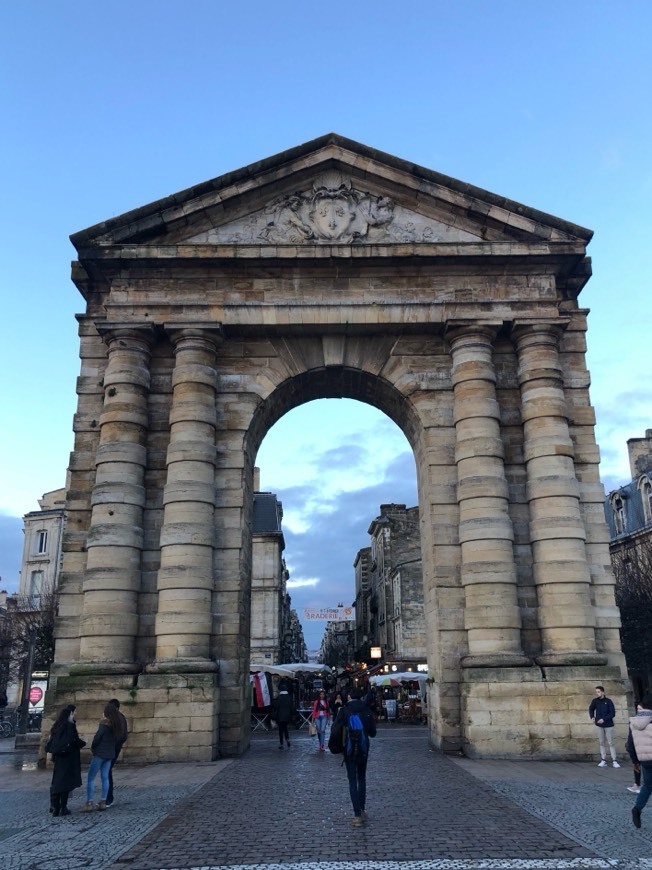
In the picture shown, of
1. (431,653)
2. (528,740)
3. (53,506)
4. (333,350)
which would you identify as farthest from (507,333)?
(53,506)

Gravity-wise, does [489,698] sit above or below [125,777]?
above

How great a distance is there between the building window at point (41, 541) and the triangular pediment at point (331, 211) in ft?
146

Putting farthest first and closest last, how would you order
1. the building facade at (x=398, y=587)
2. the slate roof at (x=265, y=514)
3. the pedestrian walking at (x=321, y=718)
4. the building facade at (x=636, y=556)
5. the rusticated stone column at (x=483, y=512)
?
1. the slate roof at (x=265, y=514)
2. the building facade at (x=398, y=587)
3. the building facade at (x=636, y=556)
4. the pedestrian walking at (x=321, y=718)
5. the rusticated stone column at (x=483, y=512)

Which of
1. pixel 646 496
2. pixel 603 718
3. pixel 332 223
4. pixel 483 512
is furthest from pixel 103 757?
pixel 646 496

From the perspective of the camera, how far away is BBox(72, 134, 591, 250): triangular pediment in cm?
2017

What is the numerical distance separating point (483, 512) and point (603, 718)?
5186 mm

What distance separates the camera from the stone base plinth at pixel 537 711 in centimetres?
1645

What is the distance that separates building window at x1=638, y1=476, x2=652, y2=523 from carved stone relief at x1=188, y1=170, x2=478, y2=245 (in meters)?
28.1

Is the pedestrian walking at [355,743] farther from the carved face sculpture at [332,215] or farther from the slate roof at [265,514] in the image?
the slate roof at [265,514]

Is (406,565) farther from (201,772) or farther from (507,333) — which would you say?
(201,772)

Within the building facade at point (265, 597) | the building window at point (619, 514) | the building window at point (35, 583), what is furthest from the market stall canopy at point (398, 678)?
the building window at point (35, 583)

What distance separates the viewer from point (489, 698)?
16.8m

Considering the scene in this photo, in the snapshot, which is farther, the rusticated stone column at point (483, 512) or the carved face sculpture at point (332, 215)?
the carved face sculpture at point (332, 215)

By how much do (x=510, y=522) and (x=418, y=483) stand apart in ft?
12.0
